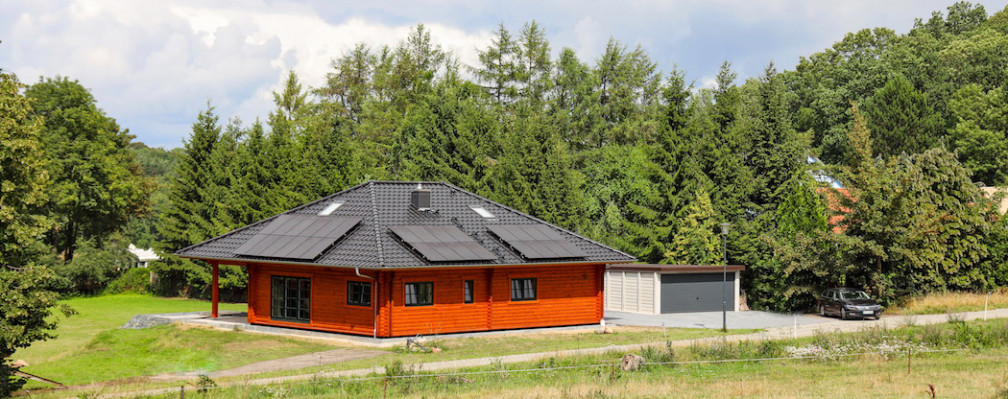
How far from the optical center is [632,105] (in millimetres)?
62781

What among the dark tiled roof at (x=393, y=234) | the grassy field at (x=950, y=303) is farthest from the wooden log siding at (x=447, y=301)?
the grassy field at (x=950, y=303)

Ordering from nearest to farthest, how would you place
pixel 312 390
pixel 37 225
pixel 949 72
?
pixel 312 390 → pixel 37 225 → pixel 949 72

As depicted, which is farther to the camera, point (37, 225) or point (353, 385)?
point (37, 225)

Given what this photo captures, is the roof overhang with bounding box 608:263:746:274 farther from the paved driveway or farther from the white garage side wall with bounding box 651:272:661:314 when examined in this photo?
the paved driveway

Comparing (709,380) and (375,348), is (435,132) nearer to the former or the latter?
(375,348)

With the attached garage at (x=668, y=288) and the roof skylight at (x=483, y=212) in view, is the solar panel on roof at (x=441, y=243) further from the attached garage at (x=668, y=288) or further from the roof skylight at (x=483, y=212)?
the attached garage at (x=668, y=288)

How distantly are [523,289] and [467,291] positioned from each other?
2.37 m

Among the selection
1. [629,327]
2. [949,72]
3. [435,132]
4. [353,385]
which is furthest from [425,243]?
[949,72]

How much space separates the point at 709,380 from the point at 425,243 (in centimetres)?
1320

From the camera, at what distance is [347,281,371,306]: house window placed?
30.0 metres

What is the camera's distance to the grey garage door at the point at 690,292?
3928cm

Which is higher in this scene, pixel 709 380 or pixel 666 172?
pixel 666 172

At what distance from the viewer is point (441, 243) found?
30.8 metres

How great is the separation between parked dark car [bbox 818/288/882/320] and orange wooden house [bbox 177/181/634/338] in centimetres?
1026
